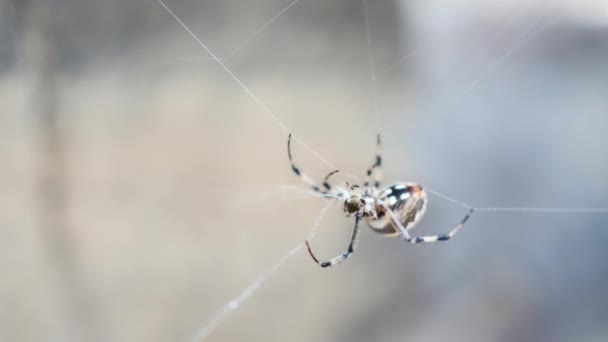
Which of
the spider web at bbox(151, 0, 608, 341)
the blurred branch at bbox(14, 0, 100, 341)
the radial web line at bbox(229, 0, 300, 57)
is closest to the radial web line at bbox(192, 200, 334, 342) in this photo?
the spider web at bbox(151, 0, 608, 341)

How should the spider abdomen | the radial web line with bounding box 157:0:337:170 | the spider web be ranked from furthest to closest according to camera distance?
the spider web
the radial web line with bounding box 157:0:337:170
the spider abdomen

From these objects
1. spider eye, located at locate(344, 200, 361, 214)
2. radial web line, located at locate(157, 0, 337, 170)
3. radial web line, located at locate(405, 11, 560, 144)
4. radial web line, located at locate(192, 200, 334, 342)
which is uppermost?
radial web line, located at locate(157, 0, 337, 170)

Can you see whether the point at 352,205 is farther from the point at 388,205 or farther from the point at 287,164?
the point at 287,164

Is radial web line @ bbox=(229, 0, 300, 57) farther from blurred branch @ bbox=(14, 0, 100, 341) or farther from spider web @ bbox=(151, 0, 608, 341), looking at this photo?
blurred branch @ bbox=(14, 0, 100, 341)

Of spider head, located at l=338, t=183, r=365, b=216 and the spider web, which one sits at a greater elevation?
the spider web

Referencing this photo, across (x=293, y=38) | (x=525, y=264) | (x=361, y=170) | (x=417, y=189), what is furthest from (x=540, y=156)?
(x=417, y=189)

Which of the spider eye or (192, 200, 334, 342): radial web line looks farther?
(192, 200, 334, 342): radial web line

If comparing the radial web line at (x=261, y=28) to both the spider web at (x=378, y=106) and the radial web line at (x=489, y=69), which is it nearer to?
the spider web at (x=378, y=106)
